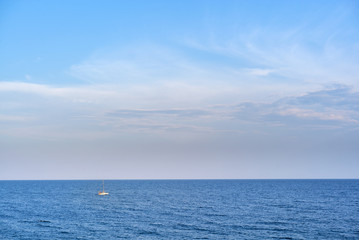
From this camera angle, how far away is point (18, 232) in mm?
61812

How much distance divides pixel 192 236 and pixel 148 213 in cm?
2927

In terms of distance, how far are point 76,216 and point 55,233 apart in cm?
1895

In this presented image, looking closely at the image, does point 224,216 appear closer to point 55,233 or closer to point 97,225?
point 97,225

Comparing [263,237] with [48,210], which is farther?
[48,210]

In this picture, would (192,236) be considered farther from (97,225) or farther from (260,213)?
(260,213)

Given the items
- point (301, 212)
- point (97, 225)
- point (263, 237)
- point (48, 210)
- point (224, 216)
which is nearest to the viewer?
point (263, 237)

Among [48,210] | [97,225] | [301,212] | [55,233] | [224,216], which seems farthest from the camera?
[48,210]

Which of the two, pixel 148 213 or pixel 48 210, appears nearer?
pixel 148 213

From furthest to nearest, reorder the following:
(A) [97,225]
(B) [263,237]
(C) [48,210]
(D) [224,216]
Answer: (C) [48,210] < (D) [224,216] < (A) [97,225] < (B) [263,237]

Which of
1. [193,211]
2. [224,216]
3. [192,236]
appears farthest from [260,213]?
[192,236]

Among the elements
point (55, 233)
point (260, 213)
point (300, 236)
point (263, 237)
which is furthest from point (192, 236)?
point (260, 213)

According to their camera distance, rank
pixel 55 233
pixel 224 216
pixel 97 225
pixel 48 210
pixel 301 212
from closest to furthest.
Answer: pixel 55 233, pixel 97 225, pixel 224 216, pixel 301 212, pixel 48 210

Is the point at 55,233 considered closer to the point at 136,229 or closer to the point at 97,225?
the point at 97,225

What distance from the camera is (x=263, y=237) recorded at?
55594mm
